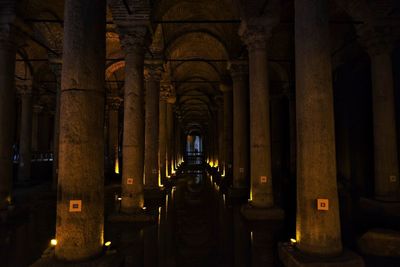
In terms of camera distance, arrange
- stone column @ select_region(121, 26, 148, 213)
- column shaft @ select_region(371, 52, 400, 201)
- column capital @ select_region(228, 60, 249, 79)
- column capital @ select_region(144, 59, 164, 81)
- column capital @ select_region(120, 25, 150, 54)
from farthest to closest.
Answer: column capital @ select_region(228, 60, 249, 79) < column capital @ select_region(144, 59, 164, 81) < column shaft @ select_region(371, 52, 400, 201) < column capital @ select_region(120, 25, 150, 54) < stone column @ select_region(121, 26, 148, 213)

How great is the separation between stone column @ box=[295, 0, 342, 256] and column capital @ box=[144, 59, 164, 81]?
9.35 meters

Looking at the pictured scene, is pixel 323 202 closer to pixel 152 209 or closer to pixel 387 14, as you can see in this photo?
A: pixel 152 209

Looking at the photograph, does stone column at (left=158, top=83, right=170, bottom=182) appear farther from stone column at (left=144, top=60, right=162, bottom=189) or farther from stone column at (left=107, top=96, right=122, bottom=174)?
stone column at (left=107, top=96, right=122, bottom=174)

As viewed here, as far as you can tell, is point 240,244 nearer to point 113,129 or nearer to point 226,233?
point 226,233

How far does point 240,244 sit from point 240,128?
7.51m

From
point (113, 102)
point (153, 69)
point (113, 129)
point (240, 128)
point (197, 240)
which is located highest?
point (113, 102)

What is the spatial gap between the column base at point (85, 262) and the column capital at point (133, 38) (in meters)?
6.83

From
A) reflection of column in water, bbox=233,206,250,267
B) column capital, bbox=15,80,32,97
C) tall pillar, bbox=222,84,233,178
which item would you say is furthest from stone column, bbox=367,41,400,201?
column capital, bbox=15,80,32,97

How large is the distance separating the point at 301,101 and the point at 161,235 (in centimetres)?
501

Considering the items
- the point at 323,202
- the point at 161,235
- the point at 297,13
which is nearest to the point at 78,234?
the point at 161,235

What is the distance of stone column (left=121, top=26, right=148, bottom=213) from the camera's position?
924 cm

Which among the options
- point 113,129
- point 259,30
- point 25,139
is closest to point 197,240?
point 259,30

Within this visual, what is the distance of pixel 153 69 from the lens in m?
13.8

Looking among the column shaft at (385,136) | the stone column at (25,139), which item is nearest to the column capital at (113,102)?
the stone column at (25,139)
